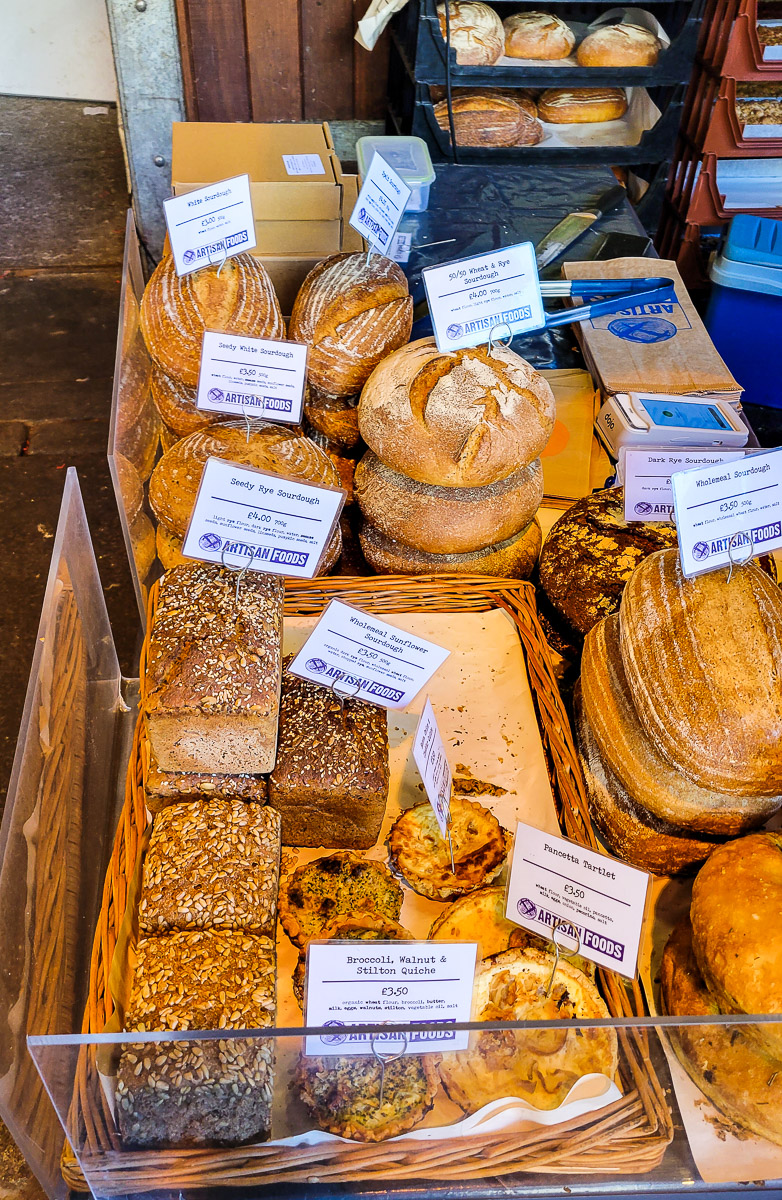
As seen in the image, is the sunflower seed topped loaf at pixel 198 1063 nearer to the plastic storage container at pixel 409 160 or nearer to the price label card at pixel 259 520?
the price label card at pixel 259 520

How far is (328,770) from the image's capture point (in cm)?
152

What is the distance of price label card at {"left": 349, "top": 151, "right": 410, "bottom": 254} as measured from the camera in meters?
2.04

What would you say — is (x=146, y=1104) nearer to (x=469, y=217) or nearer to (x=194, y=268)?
(x=194, y=268)

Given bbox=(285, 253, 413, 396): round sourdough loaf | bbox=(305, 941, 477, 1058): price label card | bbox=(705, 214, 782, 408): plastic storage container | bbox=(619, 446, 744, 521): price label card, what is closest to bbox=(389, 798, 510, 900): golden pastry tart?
bbox=(305, 941, 477, 1058): price label card

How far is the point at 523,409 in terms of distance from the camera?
5.99 feet

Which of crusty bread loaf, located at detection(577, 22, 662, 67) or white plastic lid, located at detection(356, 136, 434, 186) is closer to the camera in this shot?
white plastic lid, located at detection(356, 136, 434, 186)

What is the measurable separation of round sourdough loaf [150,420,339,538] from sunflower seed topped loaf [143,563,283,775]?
355 millimetres

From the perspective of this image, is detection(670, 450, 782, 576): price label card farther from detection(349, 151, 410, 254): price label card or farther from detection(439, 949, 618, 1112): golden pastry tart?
detection(349, 151, 410, 254): price label card

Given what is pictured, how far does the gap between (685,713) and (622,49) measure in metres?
3.00

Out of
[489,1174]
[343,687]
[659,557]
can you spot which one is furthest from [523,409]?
[489,1174]

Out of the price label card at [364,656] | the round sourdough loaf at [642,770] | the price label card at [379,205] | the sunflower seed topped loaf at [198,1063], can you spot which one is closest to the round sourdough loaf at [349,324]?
the price label card at [379,205]

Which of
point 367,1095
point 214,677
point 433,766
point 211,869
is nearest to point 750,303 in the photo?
point 433,766

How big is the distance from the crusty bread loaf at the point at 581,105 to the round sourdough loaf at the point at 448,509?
2.27 m

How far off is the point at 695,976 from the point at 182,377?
155cm
